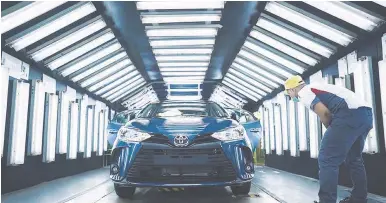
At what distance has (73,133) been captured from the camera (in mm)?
8586

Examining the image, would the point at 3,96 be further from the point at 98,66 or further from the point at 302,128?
the point at 302,128

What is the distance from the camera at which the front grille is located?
12.8 feet

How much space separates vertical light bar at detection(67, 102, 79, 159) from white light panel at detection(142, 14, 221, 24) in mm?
3668

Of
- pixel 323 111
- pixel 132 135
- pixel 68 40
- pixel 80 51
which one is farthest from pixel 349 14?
pixel 80 51

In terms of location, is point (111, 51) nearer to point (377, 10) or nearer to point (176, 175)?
point (176, 175)

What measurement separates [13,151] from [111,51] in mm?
3011

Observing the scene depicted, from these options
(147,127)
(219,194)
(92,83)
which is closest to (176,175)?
(147,127)

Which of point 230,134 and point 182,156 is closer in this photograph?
point 182,156

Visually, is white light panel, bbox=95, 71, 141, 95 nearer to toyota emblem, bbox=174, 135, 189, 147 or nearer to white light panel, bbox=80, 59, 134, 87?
white light panel, bbox=80, 59, 134, 87

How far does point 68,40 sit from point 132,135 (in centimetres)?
296

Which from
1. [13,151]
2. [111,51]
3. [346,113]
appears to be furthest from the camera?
[111,51]

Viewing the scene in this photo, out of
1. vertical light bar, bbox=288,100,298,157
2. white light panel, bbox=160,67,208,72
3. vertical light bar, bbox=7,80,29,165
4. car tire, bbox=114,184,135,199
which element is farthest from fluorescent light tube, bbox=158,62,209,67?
car tire, bbox=114,184,135,199

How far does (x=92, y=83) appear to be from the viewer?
31.0 ft

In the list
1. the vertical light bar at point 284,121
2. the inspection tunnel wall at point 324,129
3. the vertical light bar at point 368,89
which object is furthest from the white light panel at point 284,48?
the vertical light bar at point 284,121
